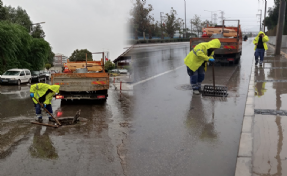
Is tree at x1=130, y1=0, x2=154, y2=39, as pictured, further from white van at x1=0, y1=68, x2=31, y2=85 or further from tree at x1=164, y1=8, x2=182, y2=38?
tree at x1=164, y1=8, x2=182, y2=38

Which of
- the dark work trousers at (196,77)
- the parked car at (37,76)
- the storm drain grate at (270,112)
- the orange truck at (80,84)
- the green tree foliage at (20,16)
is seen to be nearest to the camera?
the storm drain grate at (270,112)

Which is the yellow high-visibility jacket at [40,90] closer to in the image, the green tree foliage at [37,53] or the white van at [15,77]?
the white van at [15,77]

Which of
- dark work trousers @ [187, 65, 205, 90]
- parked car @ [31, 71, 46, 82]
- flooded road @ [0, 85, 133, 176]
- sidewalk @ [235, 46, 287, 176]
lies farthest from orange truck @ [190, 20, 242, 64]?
parked car @ [31, 71, 46, 82]

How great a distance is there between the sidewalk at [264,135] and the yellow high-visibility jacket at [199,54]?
1.72 m

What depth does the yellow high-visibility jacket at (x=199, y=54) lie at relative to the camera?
888 cm

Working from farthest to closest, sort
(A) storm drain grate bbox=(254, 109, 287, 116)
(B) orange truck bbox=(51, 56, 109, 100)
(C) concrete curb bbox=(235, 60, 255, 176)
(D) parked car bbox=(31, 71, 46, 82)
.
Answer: (D) parked car bbox=(31, 71, 46, 82) → (B) orange truck bbox=(51, 56, 109, 100) → (A) storm drain grate bbox=(254, 109, 287, 116) → (C) concrete curb bbox=(235, 60, 255, 176)

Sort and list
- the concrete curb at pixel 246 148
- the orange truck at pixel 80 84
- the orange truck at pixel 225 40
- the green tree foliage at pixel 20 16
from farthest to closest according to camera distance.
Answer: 1. the green tree foliage at pixel 20 16
2. the orange truck at pixel 225 40
3. the orange truck at pixel 80 84
4. the concrete curb at pixel 246 148

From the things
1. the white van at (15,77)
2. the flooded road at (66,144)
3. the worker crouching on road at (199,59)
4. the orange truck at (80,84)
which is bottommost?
the white van at (15,77)

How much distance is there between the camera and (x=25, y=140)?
18.4 ft

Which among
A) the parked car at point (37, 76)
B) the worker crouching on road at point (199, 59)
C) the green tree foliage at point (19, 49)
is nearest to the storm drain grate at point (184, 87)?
the worker crouching on road at point (199, 59)

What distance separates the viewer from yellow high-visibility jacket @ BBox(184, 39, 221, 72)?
8.88 metres

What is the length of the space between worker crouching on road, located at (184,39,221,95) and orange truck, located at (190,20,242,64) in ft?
18.7

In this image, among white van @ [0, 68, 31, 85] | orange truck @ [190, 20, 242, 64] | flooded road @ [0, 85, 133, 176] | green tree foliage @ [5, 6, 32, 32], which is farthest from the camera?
green tree foliage @ [5, 6, 32, 32]

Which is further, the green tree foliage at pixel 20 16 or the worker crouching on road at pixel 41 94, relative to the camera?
the green tree foliage at pixel 20 16
